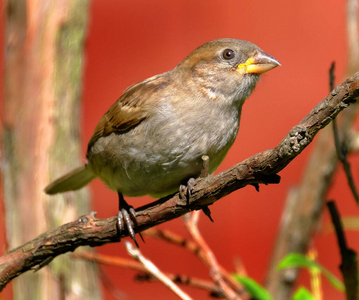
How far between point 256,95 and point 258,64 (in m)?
2.93

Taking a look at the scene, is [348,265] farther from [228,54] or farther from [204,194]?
[228,54]

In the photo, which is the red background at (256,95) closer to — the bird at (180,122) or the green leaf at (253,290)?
the bird at (180,122)

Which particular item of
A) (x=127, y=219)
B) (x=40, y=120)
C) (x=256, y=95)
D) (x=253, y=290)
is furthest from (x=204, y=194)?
(x=256, y=95)

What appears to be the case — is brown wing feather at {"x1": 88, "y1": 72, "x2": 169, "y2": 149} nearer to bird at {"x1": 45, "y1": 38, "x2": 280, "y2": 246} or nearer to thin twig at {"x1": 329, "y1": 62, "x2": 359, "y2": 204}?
bird at {"x1": 45, "y1": 38, "x2": 280, "y2": 246}

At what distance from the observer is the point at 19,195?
3.16 m

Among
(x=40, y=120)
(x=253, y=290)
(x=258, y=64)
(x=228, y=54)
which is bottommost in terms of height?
(x=253, y=290)

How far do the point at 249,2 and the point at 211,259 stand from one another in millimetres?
3903

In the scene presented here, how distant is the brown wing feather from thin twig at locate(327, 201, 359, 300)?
990 millimetres

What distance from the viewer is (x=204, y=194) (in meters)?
1.85

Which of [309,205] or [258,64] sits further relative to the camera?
[309,205]

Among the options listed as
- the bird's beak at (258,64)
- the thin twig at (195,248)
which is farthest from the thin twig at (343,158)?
the thin twig at (195,248)

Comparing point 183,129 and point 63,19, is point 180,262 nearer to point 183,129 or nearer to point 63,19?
point 63,19

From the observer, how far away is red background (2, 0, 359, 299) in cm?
540

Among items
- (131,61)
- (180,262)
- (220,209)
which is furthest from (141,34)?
(180,262)
